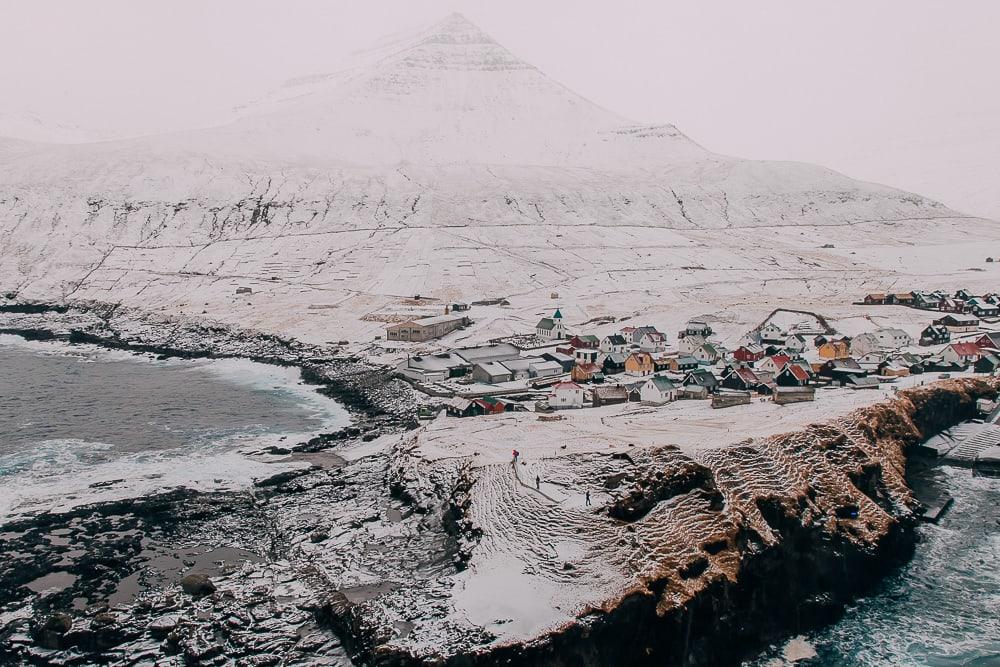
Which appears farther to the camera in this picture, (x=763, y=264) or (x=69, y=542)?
(x=763, y=264)

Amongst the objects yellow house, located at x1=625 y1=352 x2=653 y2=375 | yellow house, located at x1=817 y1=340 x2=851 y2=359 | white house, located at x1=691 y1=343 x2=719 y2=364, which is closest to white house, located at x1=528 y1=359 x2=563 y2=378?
yellow house, located at x1=625 y1=352 x2=653 y2=375

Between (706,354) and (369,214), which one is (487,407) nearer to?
(706,354)

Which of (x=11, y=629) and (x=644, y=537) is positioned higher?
(x=644, y=537)

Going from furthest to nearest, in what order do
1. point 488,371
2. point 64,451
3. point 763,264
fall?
point 763,264 → point 488,371 → point 64,451

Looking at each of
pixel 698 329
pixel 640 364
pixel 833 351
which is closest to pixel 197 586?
pixel 640 364

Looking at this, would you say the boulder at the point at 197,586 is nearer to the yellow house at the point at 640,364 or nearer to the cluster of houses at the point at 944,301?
the yellow house at the point at 640,364

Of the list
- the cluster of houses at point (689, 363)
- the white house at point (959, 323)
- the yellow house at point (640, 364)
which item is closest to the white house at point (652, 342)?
the cluster of houses at point (689, 363)

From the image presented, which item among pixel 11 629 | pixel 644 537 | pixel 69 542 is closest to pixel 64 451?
pixel 69 542

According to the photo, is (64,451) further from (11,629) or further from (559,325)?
(559,325)
